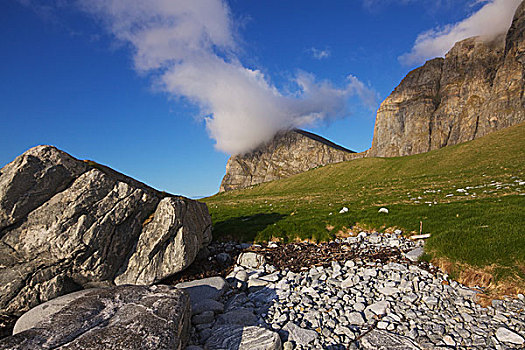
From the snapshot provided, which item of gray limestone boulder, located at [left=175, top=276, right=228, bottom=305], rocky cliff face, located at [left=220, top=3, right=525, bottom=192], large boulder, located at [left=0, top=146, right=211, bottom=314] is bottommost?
gray limestone boulder, located at [left=175, top=276, right=228, bottom=305]

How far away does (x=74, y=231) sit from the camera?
10039 millimetres

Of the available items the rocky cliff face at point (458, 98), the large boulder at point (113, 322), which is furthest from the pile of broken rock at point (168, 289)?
the rocky cliff face at point (458, 98)

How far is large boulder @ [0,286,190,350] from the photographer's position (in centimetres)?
552

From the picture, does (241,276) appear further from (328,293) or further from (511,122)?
(511,122)

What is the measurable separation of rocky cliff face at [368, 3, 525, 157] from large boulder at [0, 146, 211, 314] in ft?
506

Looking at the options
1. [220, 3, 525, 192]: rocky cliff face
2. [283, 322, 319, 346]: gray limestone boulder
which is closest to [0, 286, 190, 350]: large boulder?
[283, 322, 319, 346]: gray limestone boulder

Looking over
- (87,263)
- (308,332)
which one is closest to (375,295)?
(308,332)

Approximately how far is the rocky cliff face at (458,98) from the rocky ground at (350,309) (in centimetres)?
14760

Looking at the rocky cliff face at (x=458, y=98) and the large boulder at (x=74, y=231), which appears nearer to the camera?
the large boulder at (x=74, y=231)

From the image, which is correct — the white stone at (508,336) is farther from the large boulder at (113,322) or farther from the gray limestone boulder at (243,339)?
the large boulder at (113,322)

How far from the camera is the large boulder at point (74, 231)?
30.8ft

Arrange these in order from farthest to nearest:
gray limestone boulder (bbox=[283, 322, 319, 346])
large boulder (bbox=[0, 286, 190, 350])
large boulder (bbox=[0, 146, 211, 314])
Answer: large boulder (bbox=[0, 146, 211, 314]), gray limestone boulder (bbox=[283, 322, 319, 346]), large boulder (bbox=[0, 286, 190, 350])

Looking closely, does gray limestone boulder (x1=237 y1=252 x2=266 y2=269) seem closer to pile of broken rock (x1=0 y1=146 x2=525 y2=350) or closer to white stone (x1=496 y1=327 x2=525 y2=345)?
pile of broken rock (x1=0 y1=146 x2=525 y2=350)

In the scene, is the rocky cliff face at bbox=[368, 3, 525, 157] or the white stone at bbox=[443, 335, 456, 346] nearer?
the white stone at bbox=[443, 335, 456, 346]
